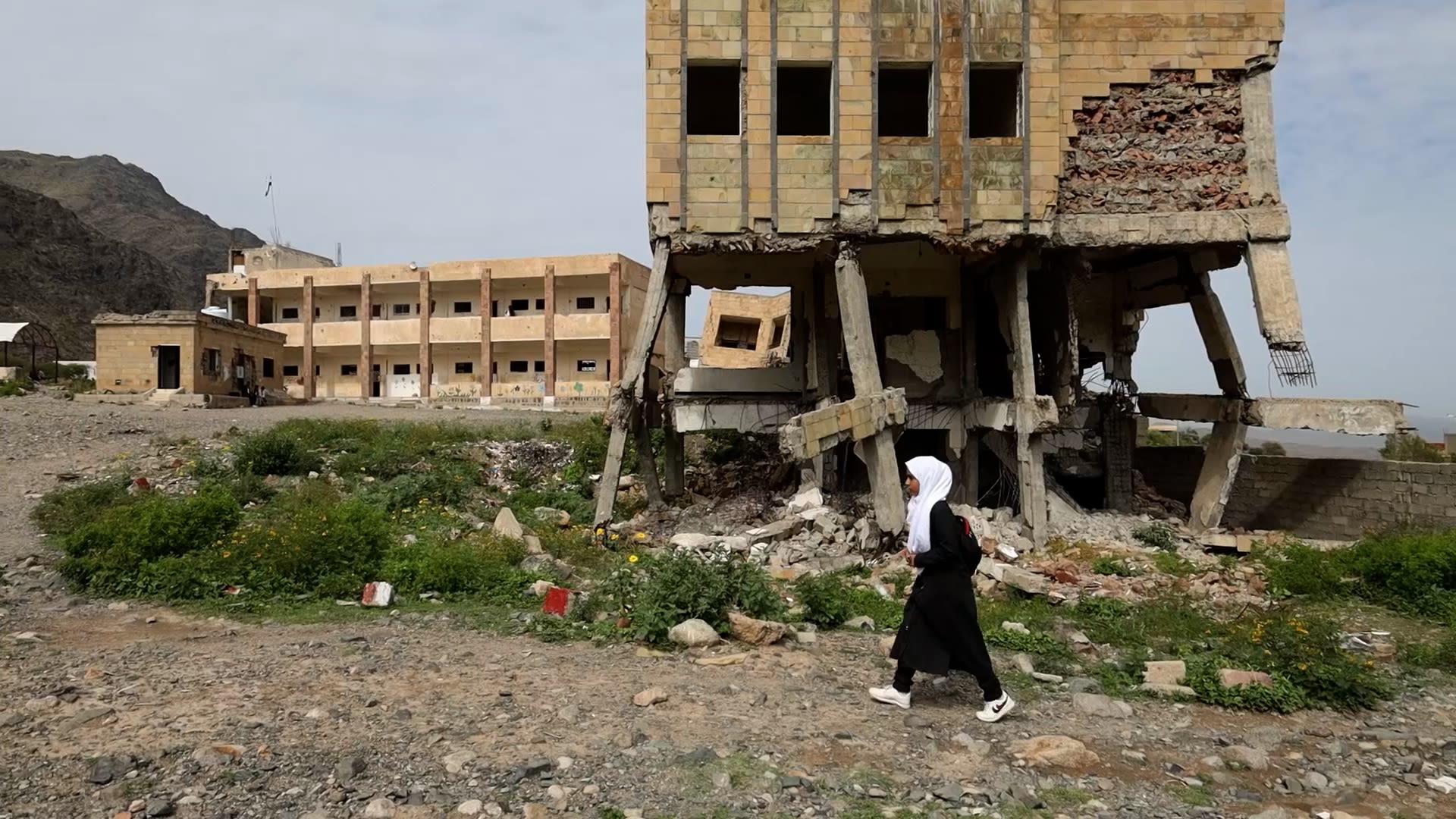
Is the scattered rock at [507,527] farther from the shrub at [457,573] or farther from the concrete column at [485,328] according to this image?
the concrete column at [485,328]

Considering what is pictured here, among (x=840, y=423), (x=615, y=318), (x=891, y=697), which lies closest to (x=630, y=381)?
(x=840, y=423)

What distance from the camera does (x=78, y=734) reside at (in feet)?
14.7

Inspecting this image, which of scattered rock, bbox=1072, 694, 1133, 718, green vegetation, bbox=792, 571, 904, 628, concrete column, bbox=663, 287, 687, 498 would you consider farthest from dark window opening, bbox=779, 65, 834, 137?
scattered rock, bbox=1072, 694, 1133, 718

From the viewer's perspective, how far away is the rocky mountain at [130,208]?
8488cm

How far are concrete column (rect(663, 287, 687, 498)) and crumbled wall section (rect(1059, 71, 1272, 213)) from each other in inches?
247

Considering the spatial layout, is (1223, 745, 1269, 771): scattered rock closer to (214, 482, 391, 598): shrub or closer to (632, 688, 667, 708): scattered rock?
(632, 688, 667, 708): scattered rock

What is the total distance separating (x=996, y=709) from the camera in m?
5.05

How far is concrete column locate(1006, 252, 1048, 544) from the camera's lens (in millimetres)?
11570

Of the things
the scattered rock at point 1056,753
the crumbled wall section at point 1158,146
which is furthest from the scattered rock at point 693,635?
the crumbled wall section at point 1158,146

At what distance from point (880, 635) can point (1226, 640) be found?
281 cm

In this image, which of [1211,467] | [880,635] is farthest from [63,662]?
[1211,467]

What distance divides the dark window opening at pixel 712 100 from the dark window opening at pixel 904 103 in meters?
2.64

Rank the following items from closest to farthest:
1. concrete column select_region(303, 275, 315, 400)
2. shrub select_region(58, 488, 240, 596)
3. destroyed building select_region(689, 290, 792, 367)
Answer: shrub select_region(58, 488, 240, 596)
destroyed building select_region(689, 290, 792, 367)
concrete column select_region(303, 275, 315, 400)

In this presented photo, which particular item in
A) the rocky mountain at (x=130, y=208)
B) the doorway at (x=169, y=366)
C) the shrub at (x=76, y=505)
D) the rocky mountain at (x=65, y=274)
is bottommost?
the shrub at (x=76, y=505)
